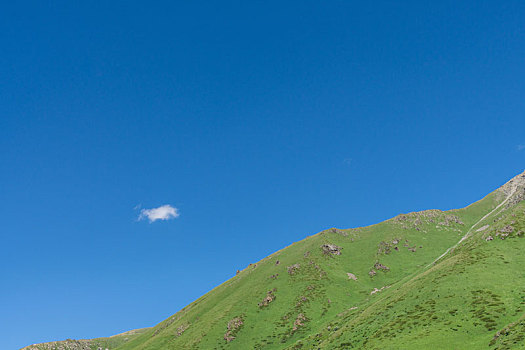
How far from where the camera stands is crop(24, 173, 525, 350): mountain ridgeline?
82.2 m

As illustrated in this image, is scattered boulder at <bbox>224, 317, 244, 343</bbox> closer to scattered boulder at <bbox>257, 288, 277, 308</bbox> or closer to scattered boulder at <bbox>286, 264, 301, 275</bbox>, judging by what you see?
scattered boulder at <bbox>257, 288, 277, 308</bbox>

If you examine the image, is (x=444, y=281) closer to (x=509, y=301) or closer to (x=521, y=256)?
(x=509, y=301)

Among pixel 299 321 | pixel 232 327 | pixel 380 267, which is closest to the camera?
pixel 299 321

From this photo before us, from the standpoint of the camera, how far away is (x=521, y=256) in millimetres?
117688

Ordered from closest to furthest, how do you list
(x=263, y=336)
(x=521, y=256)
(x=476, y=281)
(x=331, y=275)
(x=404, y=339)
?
(x=404, y=339) → (x=476, y=281) → (x=521, y=256) → (x=263, y=336) → (x=331, y=275)

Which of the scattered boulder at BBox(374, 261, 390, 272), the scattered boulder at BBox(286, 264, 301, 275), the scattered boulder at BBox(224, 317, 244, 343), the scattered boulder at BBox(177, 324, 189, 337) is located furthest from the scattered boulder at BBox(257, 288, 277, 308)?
the scattered boulder at BBox(374, 261, 390, 272)

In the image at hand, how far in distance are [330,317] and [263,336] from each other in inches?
1213

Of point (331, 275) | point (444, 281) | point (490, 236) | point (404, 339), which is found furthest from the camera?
point (331, 275)

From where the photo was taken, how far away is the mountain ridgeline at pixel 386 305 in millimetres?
82188

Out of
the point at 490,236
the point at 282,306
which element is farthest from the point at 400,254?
the point at 282,306

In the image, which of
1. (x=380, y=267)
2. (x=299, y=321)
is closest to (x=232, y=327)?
(x=299, y=321)

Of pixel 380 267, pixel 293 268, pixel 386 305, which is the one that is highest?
pixel 293 268

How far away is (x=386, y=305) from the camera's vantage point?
379ft

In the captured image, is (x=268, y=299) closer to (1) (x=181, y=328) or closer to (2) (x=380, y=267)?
Result: (1) (x=181, y=328)
